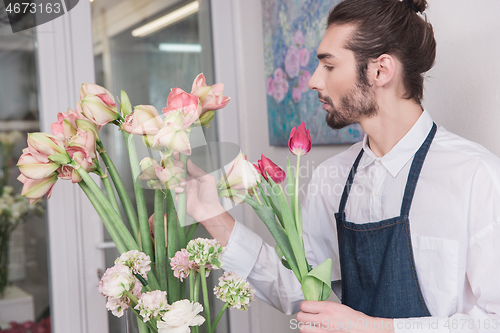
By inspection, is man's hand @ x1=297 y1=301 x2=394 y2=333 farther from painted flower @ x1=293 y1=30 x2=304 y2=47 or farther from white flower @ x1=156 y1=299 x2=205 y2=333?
painted flower @ x1=293 y1=30 x2=304 y2=47

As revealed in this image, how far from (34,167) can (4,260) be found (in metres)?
1.09

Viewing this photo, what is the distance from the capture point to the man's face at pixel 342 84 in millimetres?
937

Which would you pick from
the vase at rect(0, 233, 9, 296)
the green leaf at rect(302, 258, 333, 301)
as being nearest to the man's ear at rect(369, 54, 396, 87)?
the green leaf at rect(302, 258, 333, 301)

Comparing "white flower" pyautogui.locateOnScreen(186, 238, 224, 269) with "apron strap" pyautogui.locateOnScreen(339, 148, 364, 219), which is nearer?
"white flower" pyautogui.locateOnScreen(186, 238, 224, 269)

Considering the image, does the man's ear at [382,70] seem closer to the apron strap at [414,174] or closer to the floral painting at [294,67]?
the apron strap at [414,174]

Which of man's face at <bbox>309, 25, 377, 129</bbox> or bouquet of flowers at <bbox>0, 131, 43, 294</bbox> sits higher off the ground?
man's face at <bbox>309, 25, 377, 129</bbox>

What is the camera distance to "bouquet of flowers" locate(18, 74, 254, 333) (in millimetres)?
613

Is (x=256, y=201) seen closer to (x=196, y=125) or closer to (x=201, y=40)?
(x=196, y=125)

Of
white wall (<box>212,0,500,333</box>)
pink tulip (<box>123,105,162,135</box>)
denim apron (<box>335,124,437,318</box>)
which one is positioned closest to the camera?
pink tulip (<box>123,105,162,135</box>)

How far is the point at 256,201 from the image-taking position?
0.69 metres

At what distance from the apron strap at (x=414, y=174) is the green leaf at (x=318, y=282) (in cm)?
27

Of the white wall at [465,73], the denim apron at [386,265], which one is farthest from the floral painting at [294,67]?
the denim apron at [386,265]

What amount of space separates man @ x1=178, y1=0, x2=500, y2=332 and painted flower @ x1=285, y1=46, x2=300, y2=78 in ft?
1.85

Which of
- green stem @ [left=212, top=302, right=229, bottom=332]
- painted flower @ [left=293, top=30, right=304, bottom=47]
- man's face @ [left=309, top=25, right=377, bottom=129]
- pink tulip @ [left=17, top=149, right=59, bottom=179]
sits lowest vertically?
green stem @ [left=212, top=302, right=229, bottom=332]
